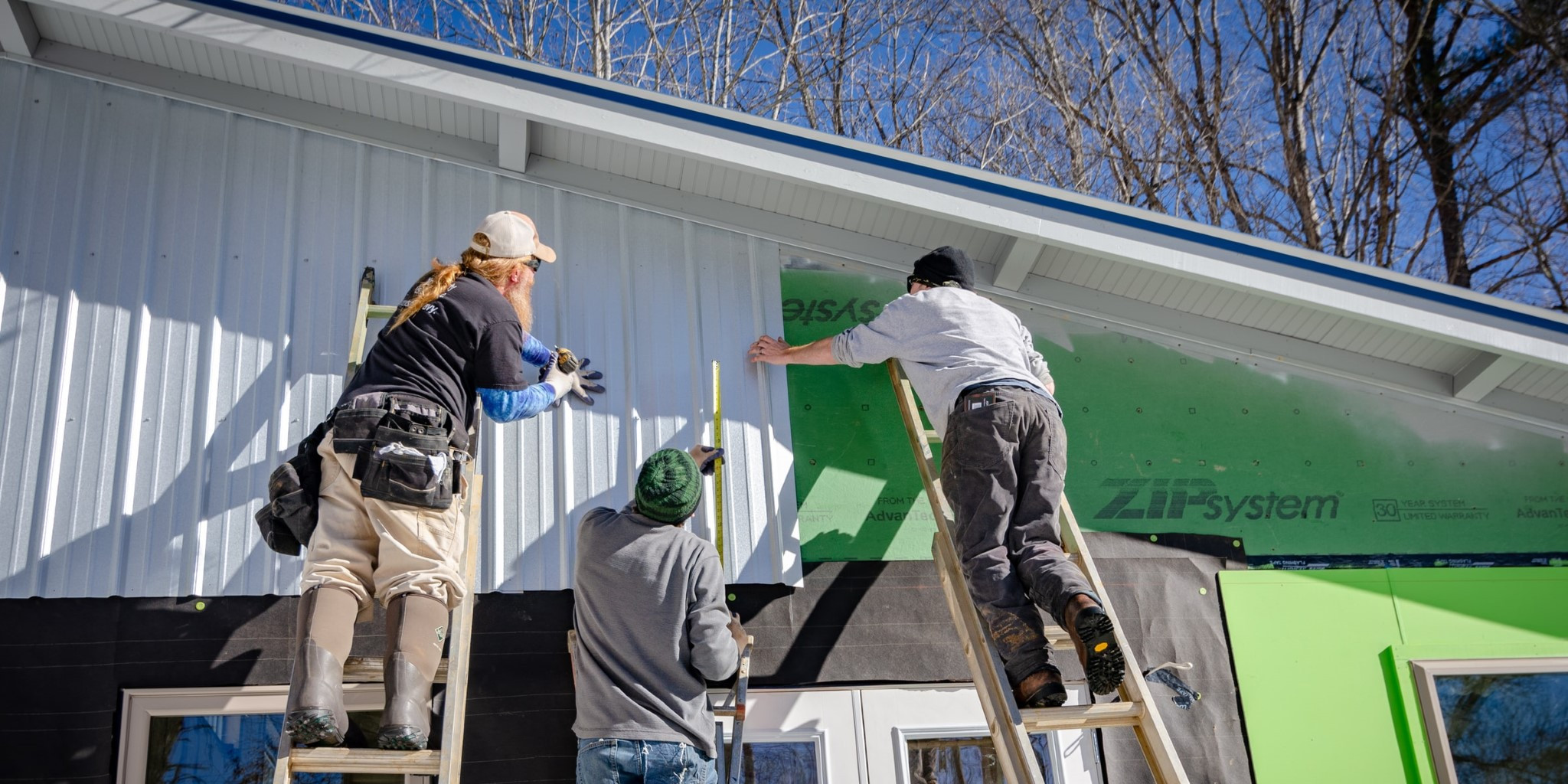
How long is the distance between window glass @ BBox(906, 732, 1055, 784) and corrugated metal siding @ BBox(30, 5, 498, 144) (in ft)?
10.1

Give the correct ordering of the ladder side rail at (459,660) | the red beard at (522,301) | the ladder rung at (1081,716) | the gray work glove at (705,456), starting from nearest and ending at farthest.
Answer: the ladder side rail at (459,660)
the ladder rung at (1081,716)
the red beard at (522,301)
the gray work glove at (705,456)

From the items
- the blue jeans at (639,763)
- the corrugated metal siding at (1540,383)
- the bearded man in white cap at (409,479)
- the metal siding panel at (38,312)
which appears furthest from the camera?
the corrugated metal siding at (1540,383)

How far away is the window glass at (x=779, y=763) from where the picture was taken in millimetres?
4277

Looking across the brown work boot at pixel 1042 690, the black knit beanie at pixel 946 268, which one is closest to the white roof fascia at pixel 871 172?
the black knit beanie at pixel 946 268

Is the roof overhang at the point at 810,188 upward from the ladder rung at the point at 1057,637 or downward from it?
upward

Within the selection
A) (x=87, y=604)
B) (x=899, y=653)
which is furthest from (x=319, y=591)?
(x=899, y=653)

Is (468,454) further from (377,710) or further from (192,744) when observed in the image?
(192,744)

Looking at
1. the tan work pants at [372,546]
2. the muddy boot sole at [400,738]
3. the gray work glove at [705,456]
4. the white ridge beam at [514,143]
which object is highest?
the white ridge beam at [514,143]

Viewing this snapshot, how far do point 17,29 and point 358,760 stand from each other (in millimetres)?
3455

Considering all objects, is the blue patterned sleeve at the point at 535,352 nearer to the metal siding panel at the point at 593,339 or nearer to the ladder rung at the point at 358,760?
the metal siding panel at the point at 593,339

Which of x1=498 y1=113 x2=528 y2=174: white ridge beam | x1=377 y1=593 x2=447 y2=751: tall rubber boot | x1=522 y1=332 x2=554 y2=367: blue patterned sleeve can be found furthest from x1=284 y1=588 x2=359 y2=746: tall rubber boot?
x1=498 y1=113 x2=528 y2=174: white ridge beam

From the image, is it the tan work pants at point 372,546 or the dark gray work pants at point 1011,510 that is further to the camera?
the dark gray work pants at point 1011,510

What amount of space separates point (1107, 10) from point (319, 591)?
49.3ft

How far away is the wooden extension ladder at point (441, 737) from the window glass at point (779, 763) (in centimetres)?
107
